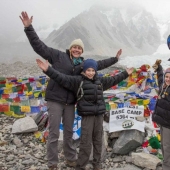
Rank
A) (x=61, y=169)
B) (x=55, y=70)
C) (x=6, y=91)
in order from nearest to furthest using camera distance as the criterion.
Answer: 1. (x=55, y=70)
2. (x=61, y=169)
3. (x=6, y=91)

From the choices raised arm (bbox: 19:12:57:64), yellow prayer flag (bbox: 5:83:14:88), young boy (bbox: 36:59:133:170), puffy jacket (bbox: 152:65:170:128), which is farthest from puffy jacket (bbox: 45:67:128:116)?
yellow prayer flag (bbox: 5:83:14:88)

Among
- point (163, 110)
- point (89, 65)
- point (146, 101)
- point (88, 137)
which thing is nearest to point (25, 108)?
point (146, 101)

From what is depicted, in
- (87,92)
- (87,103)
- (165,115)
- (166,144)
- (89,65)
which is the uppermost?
(89,65)

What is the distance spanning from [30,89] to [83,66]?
426 centimetres

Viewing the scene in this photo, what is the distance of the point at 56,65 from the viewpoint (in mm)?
3928

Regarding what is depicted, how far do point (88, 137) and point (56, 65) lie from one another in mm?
1263

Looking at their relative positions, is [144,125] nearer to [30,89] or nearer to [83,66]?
[83,66]

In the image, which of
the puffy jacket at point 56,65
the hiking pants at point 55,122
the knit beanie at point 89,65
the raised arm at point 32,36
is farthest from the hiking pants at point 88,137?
the raised arm at point 32,36

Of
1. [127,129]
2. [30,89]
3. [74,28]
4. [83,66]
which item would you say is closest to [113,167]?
[127,129]

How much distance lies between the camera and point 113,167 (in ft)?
14.7

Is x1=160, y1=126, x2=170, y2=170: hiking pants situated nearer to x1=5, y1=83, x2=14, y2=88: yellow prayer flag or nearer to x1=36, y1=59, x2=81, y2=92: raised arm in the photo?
x1=36, y1=59, x2=81, y2=92: raised arm

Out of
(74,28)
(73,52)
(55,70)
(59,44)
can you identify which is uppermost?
(74,28)

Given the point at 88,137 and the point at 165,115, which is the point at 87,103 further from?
the point at 165,115

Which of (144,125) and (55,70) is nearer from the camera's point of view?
(55,70)
